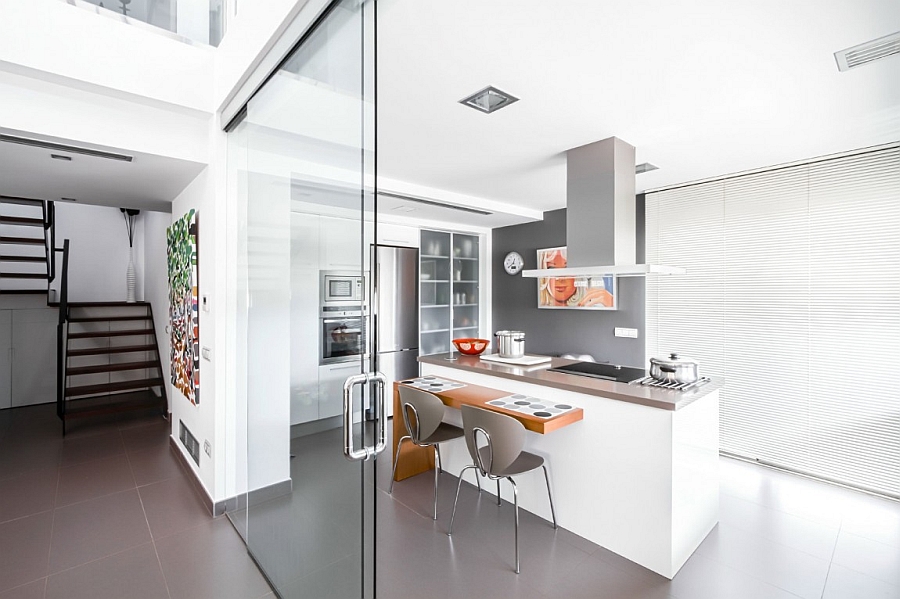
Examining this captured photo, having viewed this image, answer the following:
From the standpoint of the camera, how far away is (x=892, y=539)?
8.26 ft

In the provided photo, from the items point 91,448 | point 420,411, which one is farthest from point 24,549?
point 420,411

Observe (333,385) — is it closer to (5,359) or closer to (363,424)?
(363,424)

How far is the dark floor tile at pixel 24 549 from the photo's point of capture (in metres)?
2.14

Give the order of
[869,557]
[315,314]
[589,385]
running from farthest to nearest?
[589,385], [869,557], [315,314]

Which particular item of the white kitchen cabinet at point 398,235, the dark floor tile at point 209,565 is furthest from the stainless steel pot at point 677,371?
the white kitchen cabinet at point 398,235

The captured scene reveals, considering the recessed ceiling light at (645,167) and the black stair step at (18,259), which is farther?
the black stair step at (18,259)

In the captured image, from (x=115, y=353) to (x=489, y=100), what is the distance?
5.56 metres

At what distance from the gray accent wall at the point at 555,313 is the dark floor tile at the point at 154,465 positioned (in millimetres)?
3910

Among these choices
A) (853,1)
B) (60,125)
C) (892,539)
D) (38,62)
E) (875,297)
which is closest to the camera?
(853,1)

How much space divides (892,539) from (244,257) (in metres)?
4.06

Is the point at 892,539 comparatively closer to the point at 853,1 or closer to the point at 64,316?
the point at 853,1

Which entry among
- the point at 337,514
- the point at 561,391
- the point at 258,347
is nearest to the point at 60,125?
the point at 258,347

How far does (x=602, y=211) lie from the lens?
Answer: 2832 millimetres

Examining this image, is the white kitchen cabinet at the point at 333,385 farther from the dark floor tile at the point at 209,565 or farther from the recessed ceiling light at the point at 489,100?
the recessed ceiling light at the point at 489,100
